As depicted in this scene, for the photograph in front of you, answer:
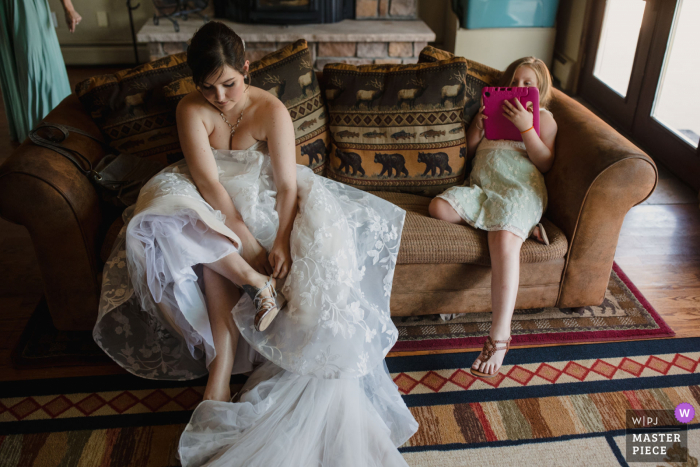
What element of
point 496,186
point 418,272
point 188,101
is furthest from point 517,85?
point 188,101

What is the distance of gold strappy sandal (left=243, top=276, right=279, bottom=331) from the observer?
54.5 inches

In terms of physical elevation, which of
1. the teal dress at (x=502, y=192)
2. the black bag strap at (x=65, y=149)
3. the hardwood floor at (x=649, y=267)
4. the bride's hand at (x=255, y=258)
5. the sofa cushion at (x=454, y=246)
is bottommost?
the hardwood floor at (x=649, y=267)

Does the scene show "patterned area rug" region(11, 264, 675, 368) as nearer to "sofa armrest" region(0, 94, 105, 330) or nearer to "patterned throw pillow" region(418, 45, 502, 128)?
"sofa armrest" region(0, 94, 105, 330)

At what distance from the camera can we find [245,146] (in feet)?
5.59

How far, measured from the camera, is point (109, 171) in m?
1.78

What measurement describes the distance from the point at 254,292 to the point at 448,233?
69 cm

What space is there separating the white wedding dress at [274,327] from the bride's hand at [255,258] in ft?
0.14

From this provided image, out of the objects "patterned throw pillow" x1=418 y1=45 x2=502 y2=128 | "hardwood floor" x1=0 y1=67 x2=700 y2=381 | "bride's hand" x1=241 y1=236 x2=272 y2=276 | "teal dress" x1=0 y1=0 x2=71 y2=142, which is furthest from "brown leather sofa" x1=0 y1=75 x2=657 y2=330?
"teal dress" x1=0 y1=0 x2=71 y2=142

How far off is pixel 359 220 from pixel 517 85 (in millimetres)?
792

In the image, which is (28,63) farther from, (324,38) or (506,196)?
(506,196)

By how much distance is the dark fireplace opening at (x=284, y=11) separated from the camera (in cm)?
372

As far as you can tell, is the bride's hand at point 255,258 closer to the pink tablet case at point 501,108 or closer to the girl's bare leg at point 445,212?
the girl's bare leg at point 445,212

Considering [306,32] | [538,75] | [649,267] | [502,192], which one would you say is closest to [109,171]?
[502,192]

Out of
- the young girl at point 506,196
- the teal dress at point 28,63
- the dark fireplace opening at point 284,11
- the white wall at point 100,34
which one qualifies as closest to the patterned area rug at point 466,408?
the young girl at point 506,196
